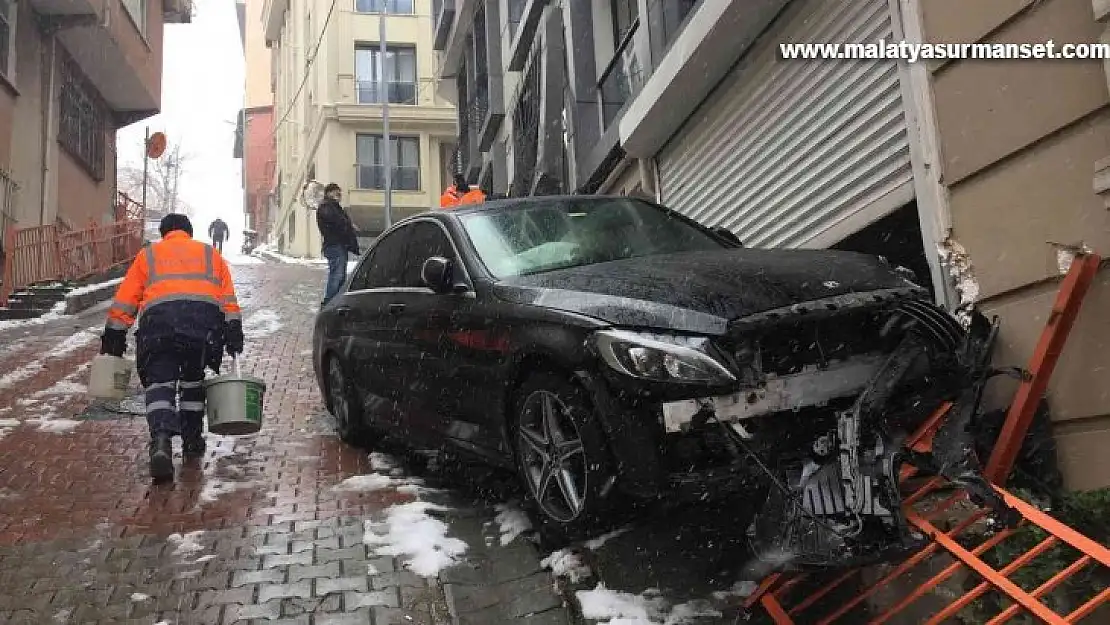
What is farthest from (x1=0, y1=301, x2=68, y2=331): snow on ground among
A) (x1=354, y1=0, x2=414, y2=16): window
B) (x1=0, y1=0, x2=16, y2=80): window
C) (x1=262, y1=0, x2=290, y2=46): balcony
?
(x1=262, y1=0, x2=290, y2=46): balcony

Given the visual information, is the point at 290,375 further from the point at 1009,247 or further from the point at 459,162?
the point at 459,162

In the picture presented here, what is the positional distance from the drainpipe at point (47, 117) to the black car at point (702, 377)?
15.0 m

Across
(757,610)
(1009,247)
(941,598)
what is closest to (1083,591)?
(941,598)

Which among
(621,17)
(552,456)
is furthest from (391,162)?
(552,456)

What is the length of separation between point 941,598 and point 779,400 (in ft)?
2.89

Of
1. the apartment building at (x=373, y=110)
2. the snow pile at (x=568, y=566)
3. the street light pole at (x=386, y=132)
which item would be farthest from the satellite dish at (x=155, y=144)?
the snow pile at (x=568, y=566)

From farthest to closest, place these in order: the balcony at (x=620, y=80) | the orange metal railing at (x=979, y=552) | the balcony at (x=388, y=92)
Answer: the balcony at (x=388, y=92) < the balcony at (x=620, y=80) < the orange metal railing at (x=979, y=552)

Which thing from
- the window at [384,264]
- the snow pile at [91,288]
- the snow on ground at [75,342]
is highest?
the snow pile at [91,288]

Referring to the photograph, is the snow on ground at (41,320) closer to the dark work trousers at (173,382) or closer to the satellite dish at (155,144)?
the dark work trousers at (173,382)

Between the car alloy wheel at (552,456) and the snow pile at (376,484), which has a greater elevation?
the car alloy wheel at (552,456)

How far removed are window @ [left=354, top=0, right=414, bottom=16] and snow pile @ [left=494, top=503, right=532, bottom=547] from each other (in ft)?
103

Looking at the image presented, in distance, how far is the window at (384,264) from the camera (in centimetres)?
544

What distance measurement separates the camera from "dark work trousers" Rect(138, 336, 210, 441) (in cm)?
552

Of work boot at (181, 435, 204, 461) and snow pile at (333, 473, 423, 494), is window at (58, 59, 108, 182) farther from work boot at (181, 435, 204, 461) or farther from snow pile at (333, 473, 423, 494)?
snow pile at (333, 473, 423, 494)
